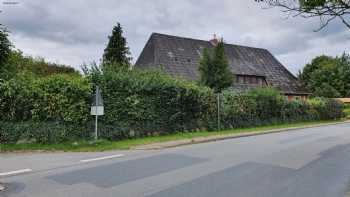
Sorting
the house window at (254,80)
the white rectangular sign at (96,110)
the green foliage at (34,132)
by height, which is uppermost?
Answer: the house window at (254,80)

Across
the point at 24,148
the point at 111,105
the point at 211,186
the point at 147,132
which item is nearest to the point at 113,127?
the point at 111,105

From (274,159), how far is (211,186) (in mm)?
3631

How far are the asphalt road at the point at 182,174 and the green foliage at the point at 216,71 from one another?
14.5 metres

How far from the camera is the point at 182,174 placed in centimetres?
708

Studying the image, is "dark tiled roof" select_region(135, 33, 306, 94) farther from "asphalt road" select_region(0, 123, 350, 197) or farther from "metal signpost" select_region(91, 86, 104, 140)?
"asphalt road" select_region(0, 123, 350, 197)

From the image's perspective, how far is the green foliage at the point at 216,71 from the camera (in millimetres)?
24719

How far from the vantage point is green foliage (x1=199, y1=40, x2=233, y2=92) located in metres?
24.7

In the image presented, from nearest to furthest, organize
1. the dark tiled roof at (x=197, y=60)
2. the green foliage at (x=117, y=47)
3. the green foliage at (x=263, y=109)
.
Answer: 1. the green foliage at (x=263, y=109)
2. the green foliage at (x=117, y=47)
3. the dark tiled roof at (x=197, y=60)

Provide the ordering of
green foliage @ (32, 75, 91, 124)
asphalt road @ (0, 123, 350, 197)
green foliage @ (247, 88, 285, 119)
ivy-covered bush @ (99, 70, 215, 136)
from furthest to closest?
1. green foliage @ (247, 88, 285, 119)
2. ivy-covered bush @ (99, 70, 215, 136)
3. green foliage @ (32, 75, 91, 124)
4. asphalt road @ (0, 123, 350, 197)

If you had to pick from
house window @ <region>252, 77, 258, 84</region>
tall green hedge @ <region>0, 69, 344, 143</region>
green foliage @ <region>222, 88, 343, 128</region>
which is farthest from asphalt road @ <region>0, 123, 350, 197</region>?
house window @ <region>252, 77, 258, 84</region>

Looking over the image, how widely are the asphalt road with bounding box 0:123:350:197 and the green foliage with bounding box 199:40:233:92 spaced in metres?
14.5

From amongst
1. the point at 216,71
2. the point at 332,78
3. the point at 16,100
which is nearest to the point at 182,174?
the point at 16,100

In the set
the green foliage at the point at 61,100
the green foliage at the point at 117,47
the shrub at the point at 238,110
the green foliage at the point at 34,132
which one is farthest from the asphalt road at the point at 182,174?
the green foliage at the point at 117,47

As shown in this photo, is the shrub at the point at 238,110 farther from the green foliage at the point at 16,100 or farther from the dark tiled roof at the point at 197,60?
the green foliage at the point at 16,100
